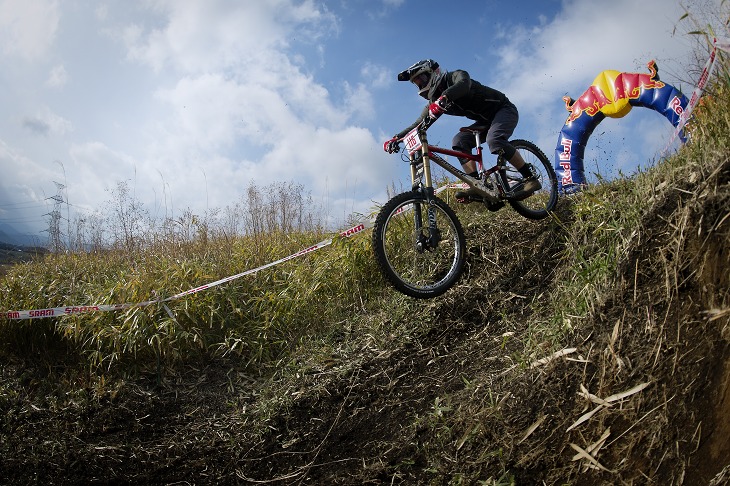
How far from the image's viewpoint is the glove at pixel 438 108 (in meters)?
4.57

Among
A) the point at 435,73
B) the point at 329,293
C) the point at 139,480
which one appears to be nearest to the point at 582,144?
the point at 435,73

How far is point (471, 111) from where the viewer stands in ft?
17.8

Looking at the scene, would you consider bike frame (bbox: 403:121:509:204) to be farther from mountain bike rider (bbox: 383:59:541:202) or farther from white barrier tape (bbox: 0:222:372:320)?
white barrier tape (bbox: 0:222:372:320)

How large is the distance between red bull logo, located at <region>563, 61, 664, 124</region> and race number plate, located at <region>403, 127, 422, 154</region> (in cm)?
380

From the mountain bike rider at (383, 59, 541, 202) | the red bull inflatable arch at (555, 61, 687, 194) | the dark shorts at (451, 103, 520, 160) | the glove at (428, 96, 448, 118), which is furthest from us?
the red bull inflatable arch at (555, 61, 687, 194)

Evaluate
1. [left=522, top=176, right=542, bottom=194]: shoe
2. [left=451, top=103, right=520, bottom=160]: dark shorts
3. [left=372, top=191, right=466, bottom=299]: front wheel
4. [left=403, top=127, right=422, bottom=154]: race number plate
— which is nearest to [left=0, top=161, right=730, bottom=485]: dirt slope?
[left=372, top=191, right=466, bottom=299]: front wheel

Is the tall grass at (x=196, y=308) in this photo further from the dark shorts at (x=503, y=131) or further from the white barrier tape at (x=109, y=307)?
the dark shorts at (x=503, y=131)

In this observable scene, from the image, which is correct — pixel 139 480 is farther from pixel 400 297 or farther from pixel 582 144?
pixel 582 144

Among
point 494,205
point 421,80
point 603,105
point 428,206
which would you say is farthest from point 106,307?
point 603,105

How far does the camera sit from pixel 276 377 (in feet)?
15.5

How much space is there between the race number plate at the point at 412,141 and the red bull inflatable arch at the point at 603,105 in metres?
2.73

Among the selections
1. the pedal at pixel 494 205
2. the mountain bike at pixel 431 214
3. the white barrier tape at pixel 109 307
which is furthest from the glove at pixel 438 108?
the pedal at pixel 494 205

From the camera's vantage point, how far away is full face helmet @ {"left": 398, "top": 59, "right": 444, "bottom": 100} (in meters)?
5.13

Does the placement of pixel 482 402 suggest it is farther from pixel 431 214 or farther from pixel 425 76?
pixel 425 76
